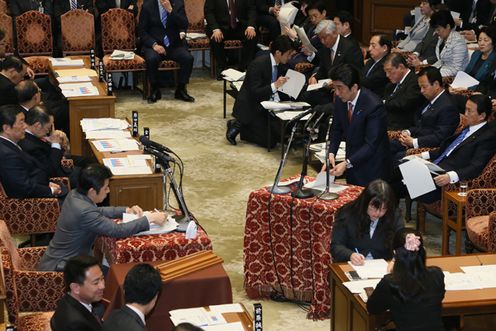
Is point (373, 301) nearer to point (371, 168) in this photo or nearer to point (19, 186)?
point (371, 168)

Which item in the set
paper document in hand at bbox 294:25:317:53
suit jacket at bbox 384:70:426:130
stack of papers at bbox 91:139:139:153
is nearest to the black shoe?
paper document in hand at bbox 294:25:317:53

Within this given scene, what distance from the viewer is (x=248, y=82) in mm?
11031

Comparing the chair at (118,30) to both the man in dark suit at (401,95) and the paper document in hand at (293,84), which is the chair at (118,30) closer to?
the paper document in hand at (293,84)

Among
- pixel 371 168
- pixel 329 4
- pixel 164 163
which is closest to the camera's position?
pixel 164 163

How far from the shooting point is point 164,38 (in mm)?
13281

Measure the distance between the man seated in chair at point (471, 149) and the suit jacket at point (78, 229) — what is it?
2.80 m

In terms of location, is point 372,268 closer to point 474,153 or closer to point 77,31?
point 474,153

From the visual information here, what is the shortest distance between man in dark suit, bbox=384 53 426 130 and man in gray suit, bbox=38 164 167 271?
12.6 ft

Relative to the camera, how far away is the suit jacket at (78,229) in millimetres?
6617

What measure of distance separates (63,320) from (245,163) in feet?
18.6

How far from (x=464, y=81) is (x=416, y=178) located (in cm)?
282

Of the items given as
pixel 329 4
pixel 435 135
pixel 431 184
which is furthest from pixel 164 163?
pixel 329 4

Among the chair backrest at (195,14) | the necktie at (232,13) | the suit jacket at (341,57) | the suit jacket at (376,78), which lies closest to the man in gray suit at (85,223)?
the suit jacket at (376,78)

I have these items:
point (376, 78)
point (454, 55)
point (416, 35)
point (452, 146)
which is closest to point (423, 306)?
point (452, 146)
